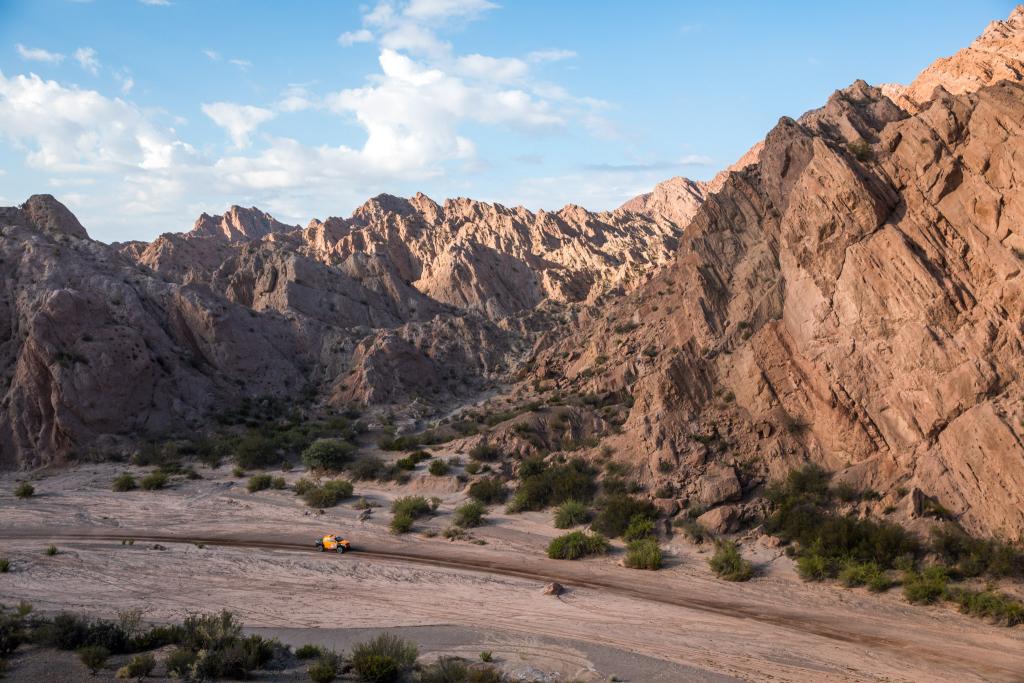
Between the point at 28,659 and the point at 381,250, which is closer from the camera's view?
the point at 28,659

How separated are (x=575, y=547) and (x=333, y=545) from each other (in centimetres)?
756

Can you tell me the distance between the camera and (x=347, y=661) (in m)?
12.5

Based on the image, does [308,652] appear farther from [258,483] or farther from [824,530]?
[258,483]

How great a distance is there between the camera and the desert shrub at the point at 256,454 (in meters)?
32.6

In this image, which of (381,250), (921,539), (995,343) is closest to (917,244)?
(995,343)

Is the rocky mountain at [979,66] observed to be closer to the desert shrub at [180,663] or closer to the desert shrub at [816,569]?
the desert shrub at [816,569]

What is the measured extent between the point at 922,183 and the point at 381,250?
71739 mm

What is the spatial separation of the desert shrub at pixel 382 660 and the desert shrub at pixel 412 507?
1179 centimetres

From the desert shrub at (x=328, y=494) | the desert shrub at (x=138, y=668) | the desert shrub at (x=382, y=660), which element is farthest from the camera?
the desert shrub at (x=328, y=494)

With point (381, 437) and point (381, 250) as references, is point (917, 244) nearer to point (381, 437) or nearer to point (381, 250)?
point (381, 437)

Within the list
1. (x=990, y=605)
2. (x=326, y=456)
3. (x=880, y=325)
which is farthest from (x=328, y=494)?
(x=990, y=605)

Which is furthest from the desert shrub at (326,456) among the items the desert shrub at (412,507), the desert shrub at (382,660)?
the desert shrub at (382,660)

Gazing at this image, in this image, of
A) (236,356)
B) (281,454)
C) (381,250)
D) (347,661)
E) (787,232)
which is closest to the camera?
(347,661)

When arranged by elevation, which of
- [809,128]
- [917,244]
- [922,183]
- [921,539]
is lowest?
[921,539]
